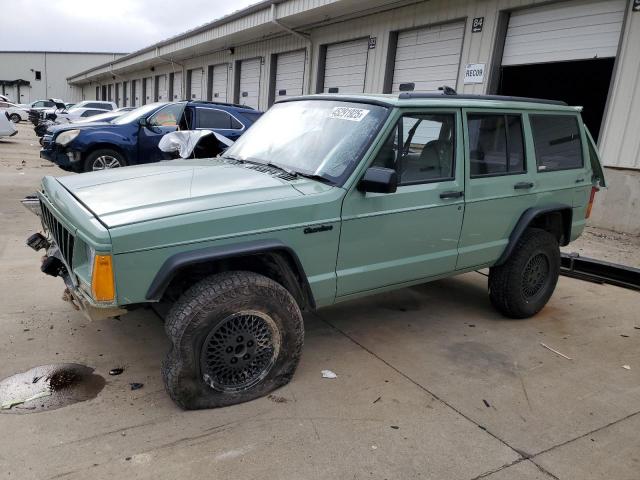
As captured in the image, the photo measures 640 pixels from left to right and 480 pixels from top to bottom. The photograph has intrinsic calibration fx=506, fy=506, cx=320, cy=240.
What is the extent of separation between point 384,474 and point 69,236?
217 centimetres

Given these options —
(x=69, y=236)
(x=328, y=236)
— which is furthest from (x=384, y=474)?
(x=69, y=236)

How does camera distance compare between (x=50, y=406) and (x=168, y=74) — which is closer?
(x=50, y=406)

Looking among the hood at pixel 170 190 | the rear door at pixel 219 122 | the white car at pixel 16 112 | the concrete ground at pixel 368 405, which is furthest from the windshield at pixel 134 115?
the white car at pixel 16 112

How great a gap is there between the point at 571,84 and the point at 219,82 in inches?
525

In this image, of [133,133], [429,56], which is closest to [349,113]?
[133,133]

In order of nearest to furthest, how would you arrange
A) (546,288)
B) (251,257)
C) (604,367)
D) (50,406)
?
1. (50,406)
2. (251,257)
3. (604,367)
4. (546,288)

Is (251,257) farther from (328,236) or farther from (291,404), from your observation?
(291,404)

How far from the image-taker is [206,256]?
2.73 meters

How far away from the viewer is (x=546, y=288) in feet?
15.5

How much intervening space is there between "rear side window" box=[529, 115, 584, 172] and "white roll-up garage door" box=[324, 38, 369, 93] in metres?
8.78

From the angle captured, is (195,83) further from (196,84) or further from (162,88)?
(162,88)

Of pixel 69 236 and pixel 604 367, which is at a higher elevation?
pixel 69 236

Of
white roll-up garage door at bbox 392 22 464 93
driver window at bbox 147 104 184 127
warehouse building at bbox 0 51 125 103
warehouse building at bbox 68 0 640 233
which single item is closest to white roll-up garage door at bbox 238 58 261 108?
warehouse building at bbox 68 0 640 233

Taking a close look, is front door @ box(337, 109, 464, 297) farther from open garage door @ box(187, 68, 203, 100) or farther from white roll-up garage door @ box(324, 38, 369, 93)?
open garage door @ box(187, 68, 203, 100)
